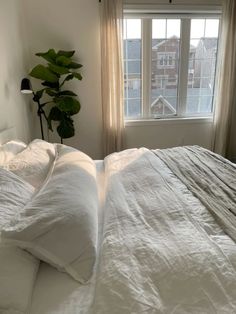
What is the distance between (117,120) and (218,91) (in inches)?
54.7

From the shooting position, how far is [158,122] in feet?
12.2

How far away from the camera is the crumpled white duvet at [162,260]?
3.01 feet

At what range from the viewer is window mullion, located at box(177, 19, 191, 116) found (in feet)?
11.4

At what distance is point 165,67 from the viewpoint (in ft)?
11.8

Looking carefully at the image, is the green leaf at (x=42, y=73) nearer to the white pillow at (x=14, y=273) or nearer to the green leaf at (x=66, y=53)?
the green leaf at (x=66, y=53)

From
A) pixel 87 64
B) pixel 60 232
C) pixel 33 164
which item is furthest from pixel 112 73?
pixel 60 232

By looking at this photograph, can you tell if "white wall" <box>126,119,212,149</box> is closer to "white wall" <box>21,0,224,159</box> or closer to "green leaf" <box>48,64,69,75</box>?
"white wall" <box>21,0,224,159</box>

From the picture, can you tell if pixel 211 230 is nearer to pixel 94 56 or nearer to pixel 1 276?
pixel 1 276

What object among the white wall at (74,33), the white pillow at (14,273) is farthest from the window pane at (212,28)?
the white pillow at (14,273)

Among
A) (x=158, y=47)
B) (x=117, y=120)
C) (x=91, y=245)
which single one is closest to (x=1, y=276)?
(x=91, y=245)

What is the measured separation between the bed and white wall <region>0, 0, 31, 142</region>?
38.0 inches

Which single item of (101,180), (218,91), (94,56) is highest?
(94,56)

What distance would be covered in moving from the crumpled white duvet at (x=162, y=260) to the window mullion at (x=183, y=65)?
242 centimetres

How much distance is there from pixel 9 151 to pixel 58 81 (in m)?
1.41
